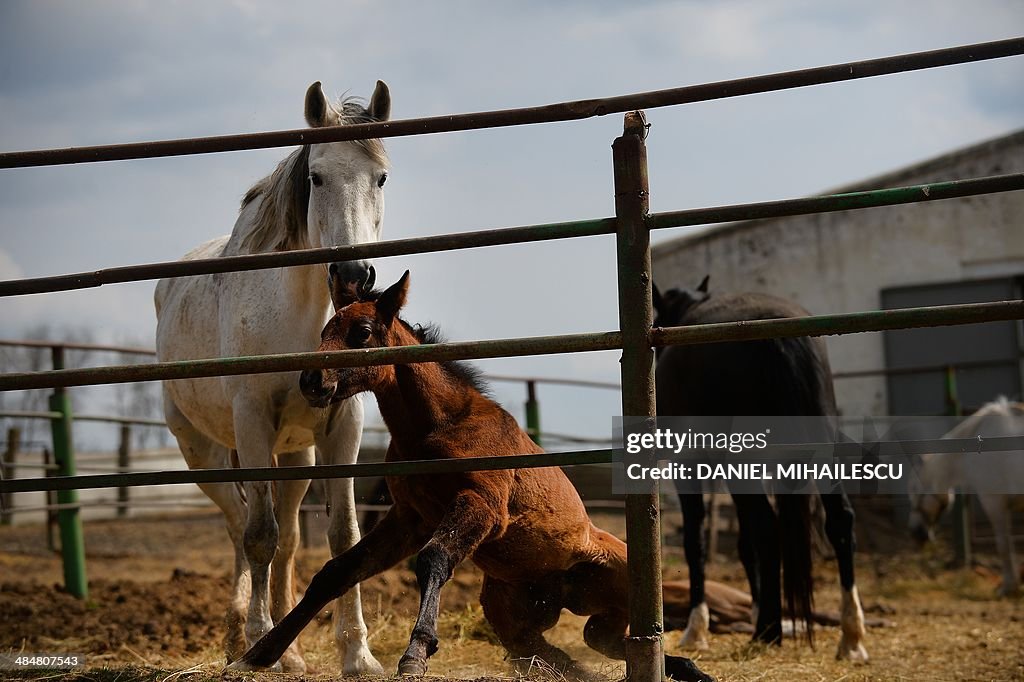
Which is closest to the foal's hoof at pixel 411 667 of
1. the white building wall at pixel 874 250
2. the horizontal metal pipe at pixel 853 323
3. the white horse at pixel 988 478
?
the horizontal metal pipe at pixel 853 323

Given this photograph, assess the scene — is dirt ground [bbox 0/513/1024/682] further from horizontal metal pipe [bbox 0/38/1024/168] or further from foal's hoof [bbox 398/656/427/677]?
horizontal metal pipe [bbox 0/38/1024/168]

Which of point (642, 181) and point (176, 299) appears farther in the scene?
point (176, 299)

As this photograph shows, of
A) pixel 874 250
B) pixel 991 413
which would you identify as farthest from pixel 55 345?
pixel 874 250

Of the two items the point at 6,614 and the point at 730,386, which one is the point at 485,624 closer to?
the point at 730,386

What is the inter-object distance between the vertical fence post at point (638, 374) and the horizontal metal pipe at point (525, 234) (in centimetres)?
6

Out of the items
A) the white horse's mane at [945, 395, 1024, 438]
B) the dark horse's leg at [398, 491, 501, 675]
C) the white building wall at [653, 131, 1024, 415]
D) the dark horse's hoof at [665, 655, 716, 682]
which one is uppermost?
the white building wall at [653, 131, 1024, 415]

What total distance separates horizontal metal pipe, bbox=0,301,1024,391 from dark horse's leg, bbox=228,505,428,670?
69 cm

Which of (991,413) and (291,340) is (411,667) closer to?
(291,340)

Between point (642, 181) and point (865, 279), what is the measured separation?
502 inches

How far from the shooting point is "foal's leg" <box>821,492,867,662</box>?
4.89m

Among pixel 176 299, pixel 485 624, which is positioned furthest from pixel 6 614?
pixel 485 624

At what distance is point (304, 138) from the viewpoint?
3223mm

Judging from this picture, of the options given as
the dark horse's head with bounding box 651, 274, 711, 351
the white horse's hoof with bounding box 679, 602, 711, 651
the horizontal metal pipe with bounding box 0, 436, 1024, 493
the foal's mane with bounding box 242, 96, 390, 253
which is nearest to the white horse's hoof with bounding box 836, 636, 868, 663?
the white horse's hoof with bounding box 679, 602, 711, 651

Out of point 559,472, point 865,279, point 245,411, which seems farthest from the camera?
point 865,279
